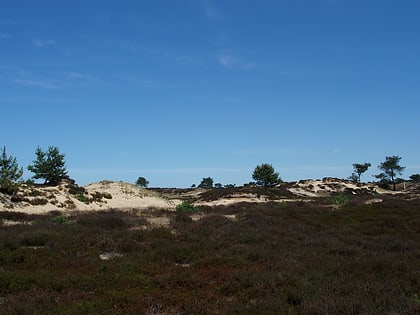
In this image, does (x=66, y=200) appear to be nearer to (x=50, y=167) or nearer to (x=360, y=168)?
(x=50, y=167)

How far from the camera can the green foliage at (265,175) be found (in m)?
80.8

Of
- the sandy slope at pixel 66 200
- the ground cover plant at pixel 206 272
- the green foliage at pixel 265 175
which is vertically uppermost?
the green foliage at pixel 265 175

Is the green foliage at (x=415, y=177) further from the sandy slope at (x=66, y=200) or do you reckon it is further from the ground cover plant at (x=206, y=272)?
the ground cover plant at (x=206, y=272)

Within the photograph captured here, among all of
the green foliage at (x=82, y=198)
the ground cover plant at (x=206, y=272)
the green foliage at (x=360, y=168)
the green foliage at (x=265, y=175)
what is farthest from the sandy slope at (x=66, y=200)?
the green foliage at (x=360, y=168)

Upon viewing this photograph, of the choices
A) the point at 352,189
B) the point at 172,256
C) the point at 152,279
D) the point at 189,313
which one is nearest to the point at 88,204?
the point at 172,256

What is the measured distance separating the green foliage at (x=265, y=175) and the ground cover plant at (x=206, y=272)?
63.0 m

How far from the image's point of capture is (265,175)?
264 feet

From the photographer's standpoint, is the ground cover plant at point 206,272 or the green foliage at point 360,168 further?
the green foliage at point 360,168

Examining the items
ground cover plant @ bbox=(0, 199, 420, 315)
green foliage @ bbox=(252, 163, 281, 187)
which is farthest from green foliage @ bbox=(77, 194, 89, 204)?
green foliage @ bbox=(252, 163, 281, 187)

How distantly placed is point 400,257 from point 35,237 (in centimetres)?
1301

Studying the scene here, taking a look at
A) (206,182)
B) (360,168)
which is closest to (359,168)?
(360,168)

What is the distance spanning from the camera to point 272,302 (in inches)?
283

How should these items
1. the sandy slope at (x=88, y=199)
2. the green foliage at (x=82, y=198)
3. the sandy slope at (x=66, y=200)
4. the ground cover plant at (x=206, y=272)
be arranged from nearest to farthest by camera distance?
the ground cover plant at (x=206, y=272)
the sandy slope at (x=66, y=200)
the sandy slope at (x=88, y=199)
the green foliage at (x=82, y=198)

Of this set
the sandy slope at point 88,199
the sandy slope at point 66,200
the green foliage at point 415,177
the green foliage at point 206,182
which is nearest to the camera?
the sandy slope at point 66,200
